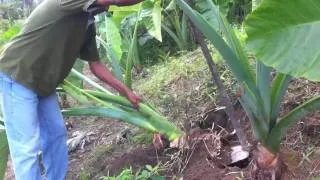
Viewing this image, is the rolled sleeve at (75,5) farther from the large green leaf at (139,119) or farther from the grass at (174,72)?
the grass at (174,72)

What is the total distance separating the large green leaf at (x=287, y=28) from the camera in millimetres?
1545

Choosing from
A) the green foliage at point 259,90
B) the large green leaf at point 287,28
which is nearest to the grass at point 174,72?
the green foliage at point 259,90

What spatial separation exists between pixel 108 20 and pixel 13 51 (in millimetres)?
1311

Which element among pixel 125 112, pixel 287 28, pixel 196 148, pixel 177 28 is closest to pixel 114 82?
pixel 125 112

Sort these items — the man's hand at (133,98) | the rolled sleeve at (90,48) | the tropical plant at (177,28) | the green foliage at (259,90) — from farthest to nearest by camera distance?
the tropical plant at (177,28) → the man's hand at (133,98) → the rolled sleeve at (90,48) → the green foliage at (259,90)

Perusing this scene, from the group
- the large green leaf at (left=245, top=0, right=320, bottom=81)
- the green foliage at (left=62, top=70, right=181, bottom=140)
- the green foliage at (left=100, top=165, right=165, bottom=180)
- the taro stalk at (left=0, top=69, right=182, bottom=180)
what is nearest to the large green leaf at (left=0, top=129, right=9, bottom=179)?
the taro stalk at (left=0, top=69, right=182, bottom=180)

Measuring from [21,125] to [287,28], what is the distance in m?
1.56

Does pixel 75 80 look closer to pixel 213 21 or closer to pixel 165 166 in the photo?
pixel 165 166

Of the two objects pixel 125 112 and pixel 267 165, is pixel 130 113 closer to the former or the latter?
pixel 125 112

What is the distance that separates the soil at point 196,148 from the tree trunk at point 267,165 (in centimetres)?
6

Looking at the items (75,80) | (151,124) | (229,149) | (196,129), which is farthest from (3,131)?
(229,149)

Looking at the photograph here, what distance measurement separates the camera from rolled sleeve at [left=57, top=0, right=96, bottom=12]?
→ 229 cm

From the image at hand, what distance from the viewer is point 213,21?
4.25m

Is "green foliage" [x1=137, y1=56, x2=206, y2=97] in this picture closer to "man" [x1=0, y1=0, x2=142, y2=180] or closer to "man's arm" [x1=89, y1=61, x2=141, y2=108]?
"man's arm" [x1=89, y1=61, x2=141, y2=108]
